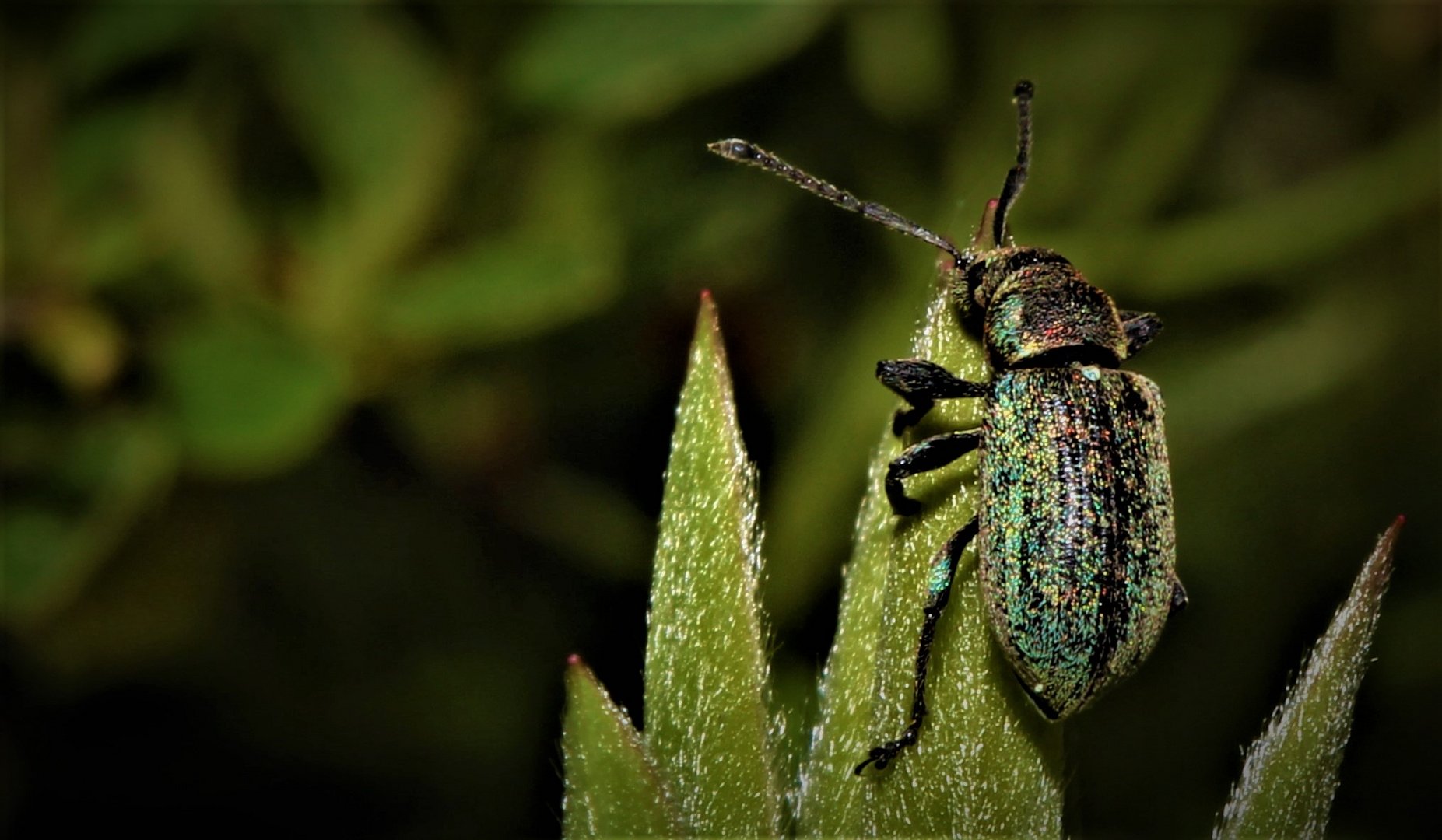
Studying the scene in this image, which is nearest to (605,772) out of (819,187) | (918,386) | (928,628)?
(928,628)

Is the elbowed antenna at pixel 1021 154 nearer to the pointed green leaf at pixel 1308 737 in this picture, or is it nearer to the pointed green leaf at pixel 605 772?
the pointed green leaf at pixel 1308 737

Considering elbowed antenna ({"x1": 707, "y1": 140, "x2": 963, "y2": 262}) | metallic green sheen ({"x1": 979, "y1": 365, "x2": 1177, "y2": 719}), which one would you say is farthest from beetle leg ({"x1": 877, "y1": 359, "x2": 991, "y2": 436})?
elbowed antenna ({"x1": 707, "y1": 140, "x2": 963, "y2": 262})

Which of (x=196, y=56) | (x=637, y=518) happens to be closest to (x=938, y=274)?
(x=637, y=518)

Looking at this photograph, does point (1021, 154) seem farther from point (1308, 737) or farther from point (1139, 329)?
point (1308, 737)

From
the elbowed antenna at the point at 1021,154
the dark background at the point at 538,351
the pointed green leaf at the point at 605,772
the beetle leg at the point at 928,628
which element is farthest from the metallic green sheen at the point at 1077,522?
the dark background at the point at 538,351

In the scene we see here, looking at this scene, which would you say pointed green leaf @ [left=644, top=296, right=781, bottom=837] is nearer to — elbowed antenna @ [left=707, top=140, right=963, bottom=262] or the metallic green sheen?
the metallic green sheen
